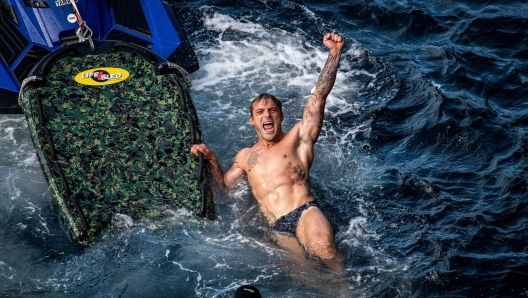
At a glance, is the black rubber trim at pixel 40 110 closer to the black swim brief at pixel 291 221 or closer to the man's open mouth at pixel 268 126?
the man's open mouth at pixel 268 126

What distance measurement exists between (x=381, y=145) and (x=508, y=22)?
3.71 m

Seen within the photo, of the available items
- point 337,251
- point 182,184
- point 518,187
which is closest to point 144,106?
point 182,184

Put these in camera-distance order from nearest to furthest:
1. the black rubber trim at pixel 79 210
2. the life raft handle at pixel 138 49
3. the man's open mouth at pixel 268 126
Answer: the black rubber trim at pixel 79 210, the man's open mouth at pixel 268 126, the life raft handle at pixel 138 49

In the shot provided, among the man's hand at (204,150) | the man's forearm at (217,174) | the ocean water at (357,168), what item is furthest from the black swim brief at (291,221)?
the man's hand at (204,150)

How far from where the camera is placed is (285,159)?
26.6 ft

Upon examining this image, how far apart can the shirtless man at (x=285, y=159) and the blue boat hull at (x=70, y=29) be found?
223 centimetres

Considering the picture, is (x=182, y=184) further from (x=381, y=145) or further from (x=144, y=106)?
(x=381, y=145)

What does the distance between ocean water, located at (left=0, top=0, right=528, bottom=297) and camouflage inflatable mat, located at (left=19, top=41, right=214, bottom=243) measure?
1.03 feet

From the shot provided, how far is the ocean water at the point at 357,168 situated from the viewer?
7316 mm

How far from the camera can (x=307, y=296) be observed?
7062 millimetres

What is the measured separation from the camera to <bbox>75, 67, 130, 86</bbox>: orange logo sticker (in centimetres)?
895

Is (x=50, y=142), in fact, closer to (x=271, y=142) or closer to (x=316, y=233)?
(x=271, y=142)

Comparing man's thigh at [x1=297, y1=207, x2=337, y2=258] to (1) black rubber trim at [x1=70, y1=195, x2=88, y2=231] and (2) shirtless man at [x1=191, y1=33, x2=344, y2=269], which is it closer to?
(2) shirtless man at [x1=191, y1=33, x2=344, y2=269]

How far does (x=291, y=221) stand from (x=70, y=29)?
4208 millimetres
